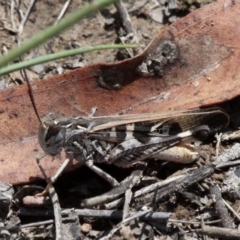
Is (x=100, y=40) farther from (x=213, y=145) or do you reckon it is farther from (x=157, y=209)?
(x=157, y=209)

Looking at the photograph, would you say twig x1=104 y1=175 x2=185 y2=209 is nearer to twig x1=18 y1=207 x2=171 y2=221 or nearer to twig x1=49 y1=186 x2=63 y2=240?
twig x1=18 y1=207 x2=171 y2=221

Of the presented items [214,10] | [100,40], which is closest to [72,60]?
[100,40]

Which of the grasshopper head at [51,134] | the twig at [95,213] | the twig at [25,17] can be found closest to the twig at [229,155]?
the twig at [95,213]

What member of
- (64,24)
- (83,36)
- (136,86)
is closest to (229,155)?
(136,86)

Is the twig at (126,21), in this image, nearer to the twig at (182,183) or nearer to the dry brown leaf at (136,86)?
the dry brown leaf at (136,86)

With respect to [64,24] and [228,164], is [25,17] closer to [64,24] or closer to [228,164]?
[228,164]

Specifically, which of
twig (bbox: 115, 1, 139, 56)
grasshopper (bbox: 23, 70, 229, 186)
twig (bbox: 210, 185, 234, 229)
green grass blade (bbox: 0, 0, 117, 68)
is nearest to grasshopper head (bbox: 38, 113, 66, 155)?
grasshopper (bbox: 23, 70, 229, 186)
